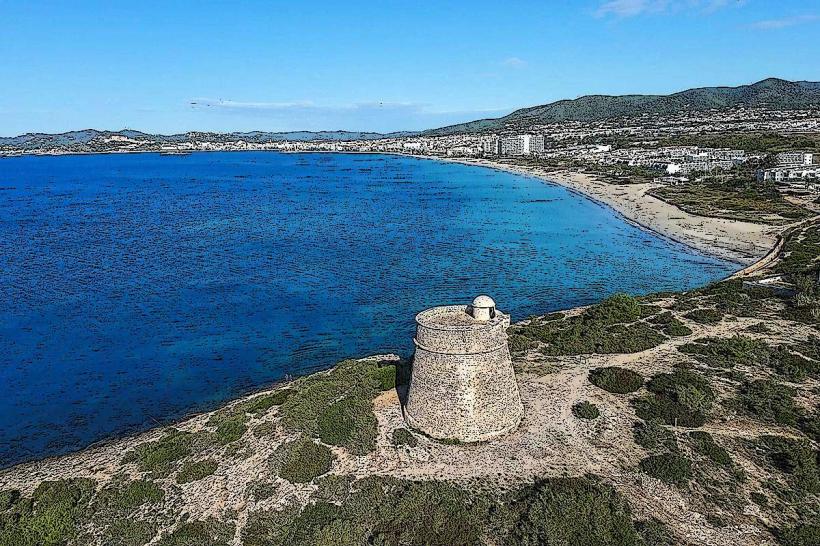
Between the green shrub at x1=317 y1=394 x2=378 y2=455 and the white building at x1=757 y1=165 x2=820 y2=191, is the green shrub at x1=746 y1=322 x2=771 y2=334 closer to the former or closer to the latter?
the green shrub at x1=317 y1=394 x2=378 y2=455

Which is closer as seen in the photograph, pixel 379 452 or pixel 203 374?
pixel 379 452

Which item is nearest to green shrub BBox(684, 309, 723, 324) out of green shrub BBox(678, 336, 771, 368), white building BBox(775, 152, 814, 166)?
green shrub BBox(678, 336, 771, 368)

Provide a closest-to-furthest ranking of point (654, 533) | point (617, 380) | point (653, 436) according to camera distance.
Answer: point (654, 533) → point (653, 436) → point (617, 380)

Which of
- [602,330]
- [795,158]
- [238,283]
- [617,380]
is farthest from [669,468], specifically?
[795,158]

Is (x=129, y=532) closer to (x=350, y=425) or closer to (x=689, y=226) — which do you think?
(x=350, y=425)

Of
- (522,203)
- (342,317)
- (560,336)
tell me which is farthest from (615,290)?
(522,203)

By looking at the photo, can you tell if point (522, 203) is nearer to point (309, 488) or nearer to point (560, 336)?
point (560, 336)
